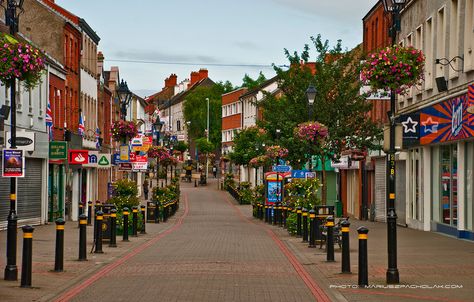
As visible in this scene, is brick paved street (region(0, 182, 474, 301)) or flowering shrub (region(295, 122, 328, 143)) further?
flowering shrub (region(295, 122, 328, 143))

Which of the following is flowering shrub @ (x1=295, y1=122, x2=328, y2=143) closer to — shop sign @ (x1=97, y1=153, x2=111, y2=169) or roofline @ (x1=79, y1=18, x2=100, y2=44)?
shop sign @ (x1=97, y1=153, x2=111, y2=169)

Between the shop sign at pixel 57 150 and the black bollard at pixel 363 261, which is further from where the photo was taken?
the shop sign at pixel 57 150

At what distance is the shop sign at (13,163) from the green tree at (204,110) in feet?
456

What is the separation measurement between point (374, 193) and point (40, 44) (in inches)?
717

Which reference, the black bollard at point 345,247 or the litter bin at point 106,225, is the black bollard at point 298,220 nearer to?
the litter bin at point 106,225

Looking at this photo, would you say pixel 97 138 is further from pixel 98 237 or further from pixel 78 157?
pixel 98 237

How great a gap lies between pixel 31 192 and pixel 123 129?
5320 millimetres

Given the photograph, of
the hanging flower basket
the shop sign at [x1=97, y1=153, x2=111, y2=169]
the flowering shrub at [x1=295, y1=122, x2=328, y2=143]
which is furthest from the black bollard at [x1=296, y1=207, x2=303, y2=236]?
the hanging flower basket

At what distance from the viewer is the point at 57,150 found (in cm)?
3934

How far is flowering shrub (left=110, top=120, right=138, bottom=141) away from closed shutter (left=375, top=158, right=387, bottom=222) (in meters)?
12.0

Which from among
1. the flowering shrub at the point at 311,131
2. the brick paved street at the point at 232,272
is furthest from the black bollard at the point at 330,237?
the flowering shrub at the point at 311,131

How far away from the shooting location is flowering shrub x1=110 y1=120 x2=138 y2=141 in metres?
42.4

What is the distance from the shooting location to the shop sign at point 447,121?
28828 millimetres

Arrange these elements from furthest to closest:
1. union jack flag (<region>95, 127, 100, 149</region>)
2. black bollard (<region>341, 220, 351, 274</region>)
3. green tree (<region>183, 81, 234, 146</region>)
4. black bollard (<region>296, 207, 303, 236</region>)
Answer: green tree (<region>183, 81, 234, 146</region>) < union jack flag (<region>95, 127, 100, 149</region>) < black bollard (<region>296, 207, 303, 236</region>) < black bollard (<region>341, 220, 351, 274</region>)
